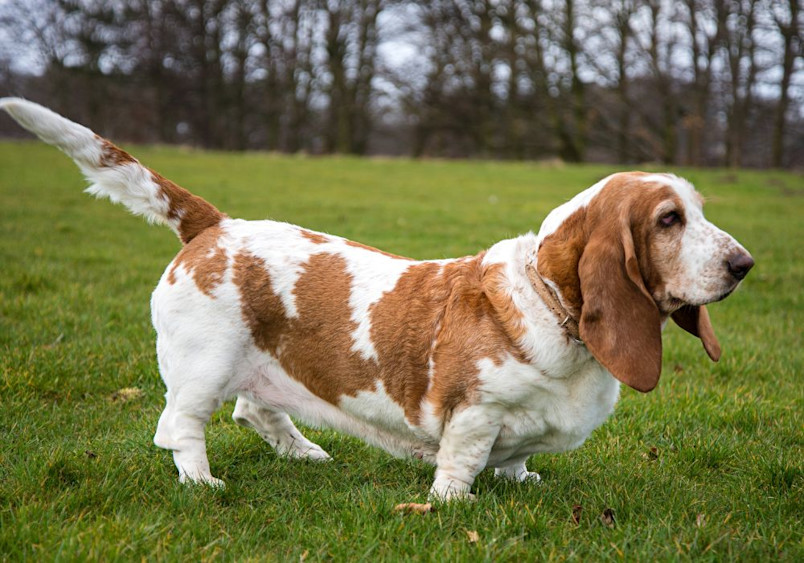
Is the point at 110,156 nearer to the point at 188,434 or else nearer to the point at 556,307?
the point at 188,434

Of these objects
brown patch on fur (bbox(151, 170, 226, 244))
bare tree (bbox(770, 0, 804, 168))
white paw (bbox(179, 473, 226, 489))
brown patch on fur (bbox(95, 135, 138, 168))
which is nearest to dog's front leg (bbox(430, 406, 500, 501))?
white paw (bbox(179, 473, 226, 489))

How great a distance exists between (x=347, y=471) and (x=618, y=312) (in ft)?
5.49

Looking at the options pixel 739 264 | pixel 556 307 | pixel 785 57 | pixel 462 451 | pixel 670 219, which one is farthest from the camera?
pixel 785 57

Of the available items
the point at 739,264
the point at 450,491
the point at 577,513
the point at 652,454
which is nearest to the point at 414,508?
the point at 450,491

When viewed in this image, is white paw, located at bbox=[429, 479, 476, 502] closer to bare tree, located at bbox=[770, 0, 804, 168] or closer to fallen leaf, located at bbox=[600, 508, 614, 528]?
fallen leaf, located at bbox=[600, 508, 614, 528]

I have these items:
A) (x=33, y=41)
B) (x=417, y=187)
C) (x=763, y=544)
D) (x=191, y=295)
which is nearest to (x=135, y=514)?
(x=191, y=295)

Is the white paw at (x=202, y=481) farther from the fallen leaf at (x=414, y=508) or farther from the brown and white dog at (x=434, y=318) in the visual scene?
the fallen leaf at (x=414, y=508)

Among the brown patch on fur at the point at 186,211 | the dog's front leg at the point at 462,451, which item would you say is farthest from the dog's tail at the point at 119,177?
the dog's front leg at the point at 462,451

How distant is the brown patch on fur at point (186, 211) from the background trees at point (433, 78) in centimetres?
2359

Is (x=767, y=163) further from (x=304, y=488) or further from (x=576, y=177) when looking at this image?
(x=304, y=488)

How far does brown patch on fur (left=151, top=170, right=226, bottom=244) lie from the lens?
3691 millimetres

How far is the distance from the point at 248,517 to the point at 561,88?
2982 centimetres

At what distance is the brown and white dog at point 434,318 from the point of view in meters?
2.96

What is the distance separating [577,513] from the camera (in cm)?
318
